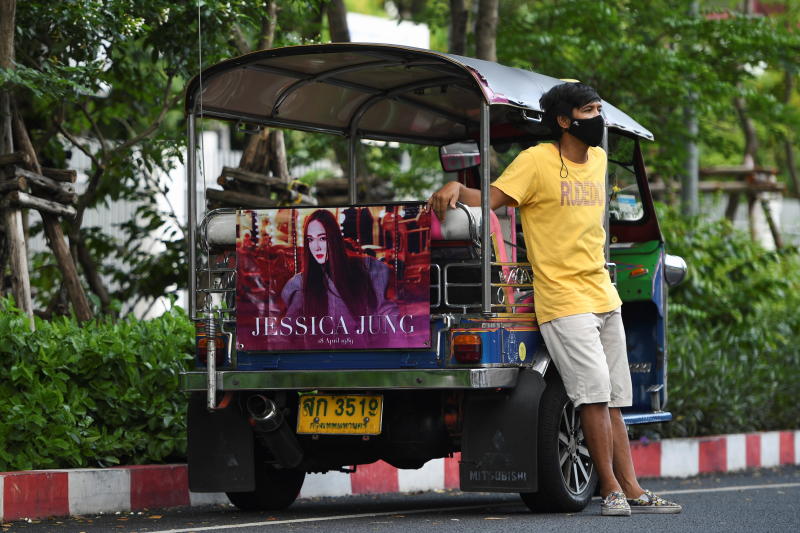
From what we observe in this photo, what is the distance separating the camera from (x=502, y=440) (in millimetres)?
6465

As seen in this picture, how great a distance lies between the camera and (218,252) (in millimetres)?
7066

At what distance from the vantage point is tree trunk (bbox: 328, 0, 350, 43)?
12.2 m

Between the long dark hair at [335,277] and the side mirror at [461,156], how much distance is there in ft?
7.15

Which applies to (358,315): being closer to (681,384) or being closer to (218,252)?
(218,252)

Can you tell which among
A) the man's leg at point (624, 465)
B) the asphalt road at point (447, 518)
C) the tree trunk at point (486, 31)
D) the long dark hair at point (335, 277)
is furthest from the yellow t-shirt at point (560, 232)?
the tree trunk at point (486, 31)

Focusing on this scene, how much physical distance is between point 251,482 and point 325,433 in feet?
1.70

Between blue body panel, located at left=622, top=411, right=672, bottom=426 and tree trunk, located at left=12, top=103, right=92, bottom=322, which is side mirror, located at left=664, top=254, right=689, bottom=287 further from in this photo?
tree trunk, located at left=12, top=103, right=92, bottom=322

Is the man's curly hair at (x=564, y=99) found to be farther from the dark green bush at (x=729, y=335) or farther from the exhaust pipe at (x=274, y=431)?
the dark green bush at (x=729, y=335)

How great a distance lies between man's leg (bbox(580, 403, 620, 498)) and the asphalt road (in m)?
0.18

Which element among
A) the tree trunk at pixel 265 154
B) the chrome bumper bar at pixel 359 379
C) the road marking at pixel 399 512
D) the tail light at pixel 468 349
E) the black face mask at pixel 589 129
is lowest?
the road marking at pixel 399 512

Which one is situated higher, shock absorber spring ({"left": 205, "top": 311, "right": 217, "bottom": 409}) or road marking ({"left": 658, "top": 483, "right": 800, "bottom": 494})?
shock absorber spring ({"left": 205, "top": 311, "right": 217, "bottom": 409})

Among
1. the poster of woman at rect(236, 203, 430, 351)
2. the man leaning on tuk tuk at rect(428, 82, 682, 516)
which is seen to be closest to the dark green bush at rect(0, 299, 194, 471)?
the poster of woman at rect(236, 203, 430, 351)

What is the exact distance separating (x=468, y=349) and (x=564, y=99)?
1319 mm

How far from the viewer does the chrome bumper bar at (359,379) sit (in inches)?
249
